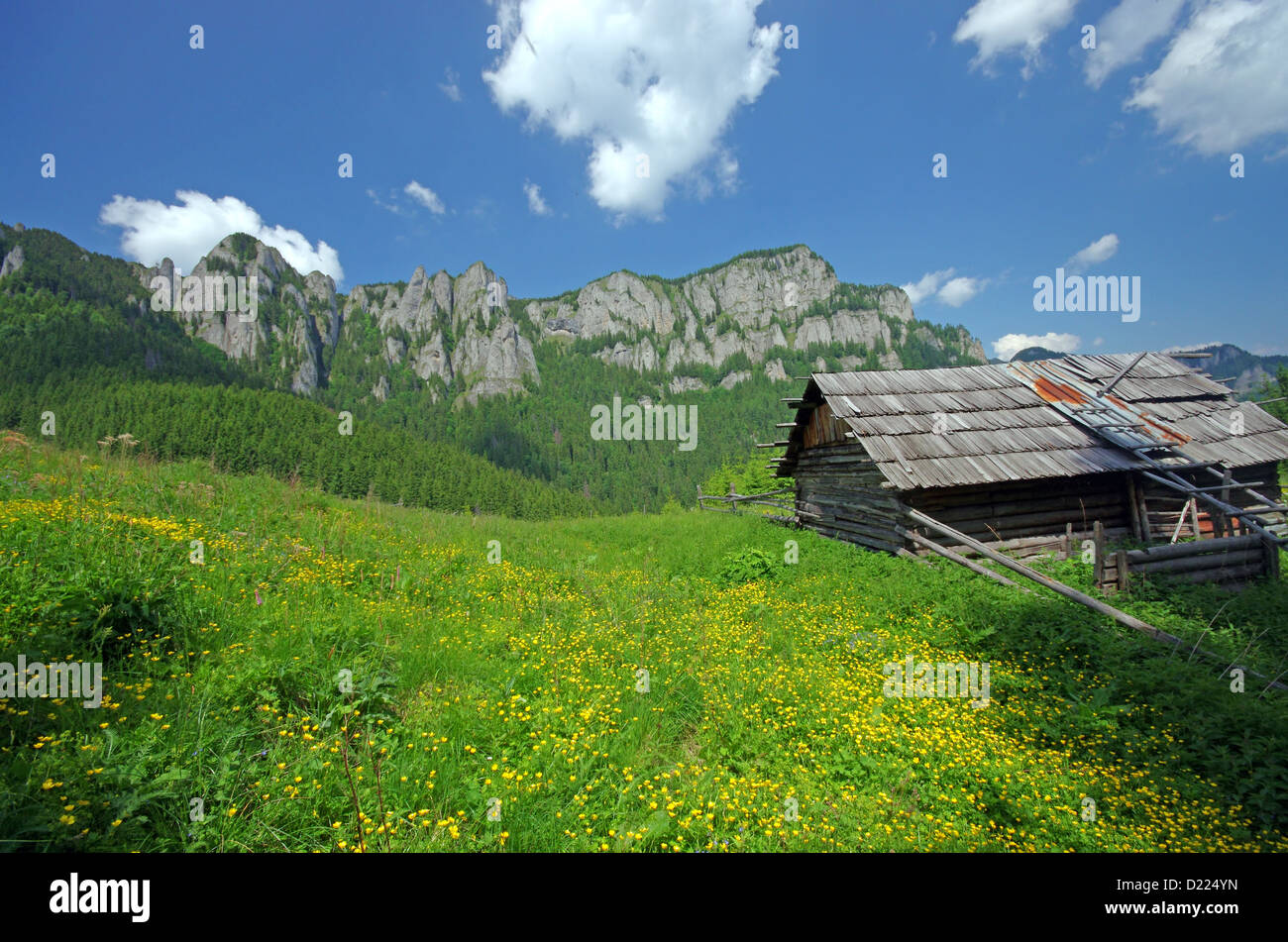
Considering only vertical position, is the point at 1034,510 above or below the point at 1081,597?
above

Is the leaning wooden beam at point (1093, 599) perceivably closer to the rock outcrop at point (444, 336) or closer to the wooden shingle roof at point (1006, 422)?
the wooden shingle roof at point (1006, 422)

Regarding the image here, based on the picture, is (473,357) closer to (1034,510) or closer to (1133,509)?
(1034,510)

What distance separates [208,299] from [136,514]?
217 metres

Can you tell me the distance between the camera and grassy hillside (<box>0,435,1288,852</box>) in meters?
3.21

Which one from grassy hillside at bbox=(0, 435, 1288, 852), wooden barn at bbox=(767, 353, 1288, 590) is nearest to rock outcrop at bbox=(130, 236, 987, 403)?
wooden barn at bbox=(767, 353, 1288, 590)

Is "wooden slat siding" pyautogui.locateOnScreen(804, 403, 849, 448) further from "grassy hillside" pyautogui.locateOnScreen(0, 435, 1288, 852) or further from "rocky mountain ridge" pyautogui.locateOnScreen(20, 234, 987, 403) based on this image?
"rocky mountain ridge" pyautogui.locateOnScreen(20, 234, 987, 403)

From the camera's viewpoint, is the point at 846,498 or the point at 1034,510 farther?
the point at 846,498

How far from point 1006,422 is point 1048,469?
81.7 inches

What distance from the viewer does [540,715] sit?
4594 mm

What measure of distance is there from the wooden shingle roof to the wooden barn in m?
0.05

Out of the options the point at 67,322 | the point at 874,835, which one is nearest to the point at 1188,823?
the point at 874,835

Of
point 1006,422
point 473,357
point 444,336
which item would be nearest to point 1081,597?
point 1006,422

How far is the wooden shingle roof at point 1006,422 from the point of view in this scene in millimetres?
11312
